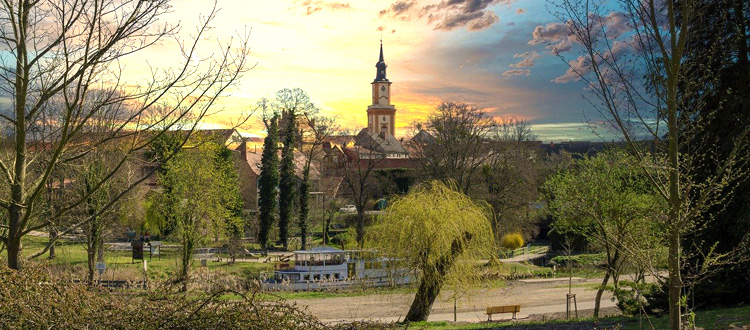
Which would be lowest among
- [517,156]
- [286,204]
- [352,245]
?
[352,245]

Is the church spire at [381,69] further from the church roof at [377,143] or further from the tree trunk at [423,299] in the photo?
the tree trunk at [423,299]

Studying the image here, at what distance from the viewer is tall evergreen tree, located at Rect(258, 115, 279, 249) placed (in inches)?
1544

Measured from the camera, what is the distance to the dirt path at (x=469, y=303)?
22109mm

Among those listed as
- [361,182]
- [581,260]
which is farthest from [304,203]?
[581,260]

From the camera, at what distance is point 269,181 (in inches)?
1575

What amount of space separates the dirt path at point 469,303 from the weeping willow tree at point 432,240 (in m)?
2.79

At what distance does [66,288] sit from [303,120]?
114ft

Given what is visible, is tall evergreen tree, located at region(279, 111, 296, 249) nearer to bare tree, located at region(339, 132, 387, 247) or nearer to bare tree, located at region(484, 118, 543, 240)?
bare tree, located at region(339, 132, 387, 247)

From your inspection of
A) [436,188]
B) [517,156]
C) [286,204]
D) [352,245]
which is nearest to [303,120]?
[286,204]

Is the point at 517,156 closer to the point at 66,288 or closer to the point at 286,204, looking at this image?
the point at 286,204

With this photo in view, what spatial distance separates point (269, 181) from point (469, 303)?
67.1ft

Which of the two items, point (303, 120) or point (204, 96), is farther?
point (303, 120)

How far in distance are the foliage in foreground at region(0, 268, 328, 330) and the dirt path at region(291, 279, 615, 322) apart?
14.9 metres

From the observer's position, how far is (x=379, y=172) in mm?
53062
